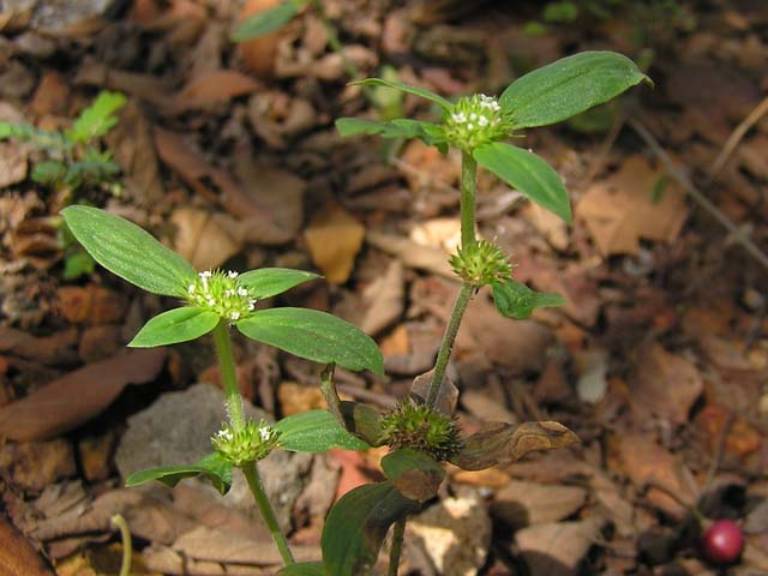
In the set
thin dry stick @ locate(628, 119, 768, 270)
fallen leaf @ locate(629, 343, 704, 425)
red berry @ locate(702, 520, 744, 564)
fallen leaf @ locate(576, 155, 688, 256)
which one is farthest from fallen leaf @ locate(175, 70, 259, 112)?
red berry @ locate(702, 520, 744, 564)

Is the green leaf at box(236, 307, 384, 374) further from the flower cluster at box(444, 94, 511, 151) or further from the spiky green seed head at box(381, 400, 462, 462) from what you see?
the flower cluster at box(444, 94, 511, 151)

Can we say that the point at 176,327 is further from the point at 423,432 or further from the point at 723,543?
the point at 723,543

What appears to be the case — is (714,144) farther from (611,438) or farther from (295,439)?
(295,439)

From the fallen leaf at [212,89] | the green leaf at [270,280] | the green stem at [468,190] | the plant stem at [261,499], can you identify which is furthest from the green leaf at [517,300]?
the fallen leaf at [212,89]

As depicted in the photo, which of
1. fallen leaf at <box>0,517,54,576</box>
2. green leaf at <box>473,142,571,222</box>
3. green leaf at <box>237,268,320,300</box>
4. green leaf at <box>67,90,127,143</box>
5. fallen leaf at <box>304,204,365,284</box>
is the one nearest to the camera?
green leaf at <box>473,142,571,222</box>

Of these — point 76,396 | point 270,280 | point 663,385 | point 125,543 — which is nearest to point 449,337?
point 270,280

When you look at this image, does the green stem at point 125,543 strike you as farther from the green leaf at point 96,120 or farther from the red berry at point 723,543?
the red berry at point 723,543
